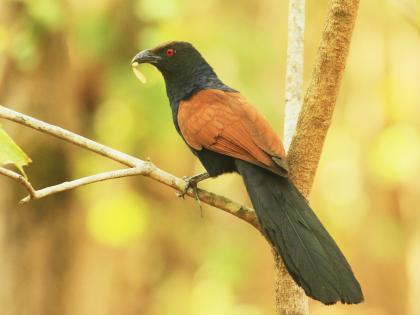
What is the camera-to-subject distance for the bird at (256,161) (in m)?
2.49

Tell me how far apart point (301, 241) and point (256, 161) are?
530 millimetres

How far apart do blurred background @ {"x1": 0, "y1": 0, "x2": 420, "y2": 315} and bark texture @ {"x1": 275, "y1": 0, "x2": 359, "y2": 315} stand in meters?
2.29

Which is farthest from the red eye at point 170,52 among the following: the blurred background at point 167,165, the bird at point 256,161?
the blurred background at point 167,165

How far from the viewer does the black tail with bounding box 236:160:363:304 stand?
7.99 ft

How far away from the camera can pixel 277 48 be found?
29.4 ft

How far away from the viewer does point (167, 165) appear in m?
8.32

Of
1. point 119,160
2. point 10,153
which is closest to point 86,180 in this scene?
point 119,160

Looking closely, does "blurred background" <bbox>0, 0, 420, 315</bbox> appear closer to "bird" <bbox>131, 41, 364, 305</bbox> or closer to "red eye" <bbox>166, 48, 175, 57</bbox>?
"red eye" <bbox>166, 48, 175, 57</bbox>

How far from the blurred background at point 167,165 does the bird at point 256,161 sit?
1439 mm

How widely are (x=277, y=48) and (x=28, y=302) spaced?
489 centimetres

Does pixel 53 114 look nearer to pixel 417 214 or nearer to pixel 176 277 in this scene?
pixel 176 277

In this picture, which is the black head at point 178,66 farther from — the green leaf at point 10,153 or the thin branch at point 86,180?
the green leaf at point 10,153

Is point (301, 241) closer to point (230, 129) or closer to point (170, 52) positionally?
point (230, 129)

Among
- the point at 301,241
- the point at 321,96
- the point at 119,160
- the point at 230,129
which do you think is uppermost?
the point at 230,129
